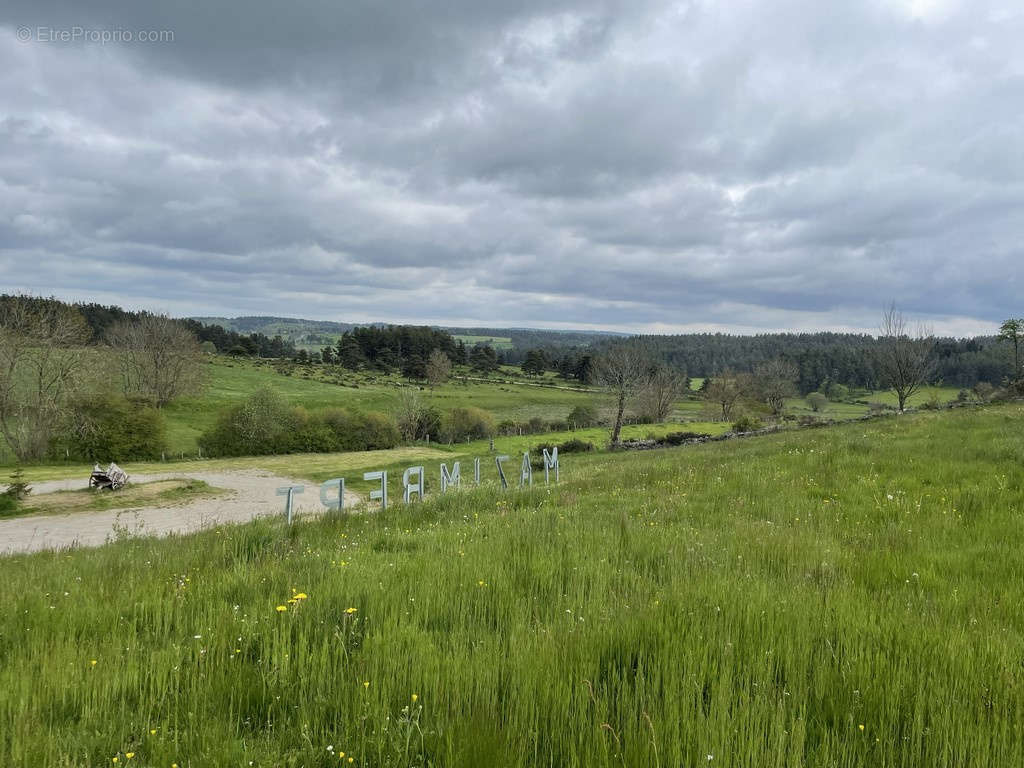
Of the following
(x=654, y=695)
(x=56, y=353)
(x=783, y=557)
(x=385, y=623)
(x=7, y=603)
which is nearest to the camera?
(x=654, y=695)

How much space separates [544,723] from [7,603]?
4.91 meters

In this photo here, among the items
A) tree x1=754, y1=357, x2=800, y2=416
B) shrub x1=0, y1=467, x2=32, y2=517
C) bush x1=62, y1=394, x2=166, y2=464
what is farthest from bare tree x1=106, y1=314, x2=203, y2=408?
tree x1=754, y1=357, x2=800, y2=416

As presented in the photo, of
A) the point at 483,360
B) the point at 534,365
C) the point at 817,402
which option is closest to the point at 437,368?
the point at 534,365

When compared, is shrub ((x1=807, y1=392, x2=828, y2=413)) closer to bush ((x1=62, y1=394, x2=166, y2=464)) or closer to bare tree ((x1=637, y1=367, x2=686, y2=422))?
bare tree ((x1=637, y1=367, x2=686, y2=422))

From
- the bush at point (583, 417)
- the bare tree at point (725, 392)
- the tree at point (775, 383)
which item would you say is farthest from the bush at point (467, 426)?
the tree at point (775, 383)

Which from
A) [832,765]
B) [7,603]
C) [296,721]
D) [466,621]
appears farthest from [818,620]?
[7,603]

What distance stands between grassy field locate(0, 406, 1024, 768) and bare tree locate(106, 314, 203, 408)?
211 feet

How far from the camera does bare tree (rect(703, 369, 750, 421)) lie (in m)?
79.1

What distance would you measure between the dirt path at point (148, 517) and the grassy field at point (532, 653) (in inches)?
358

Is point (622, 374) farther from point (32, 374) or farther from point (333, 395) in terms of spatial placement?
point (32, 374)

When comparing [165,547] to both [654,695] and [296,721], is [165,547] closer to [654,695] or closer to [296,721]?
[296,721]

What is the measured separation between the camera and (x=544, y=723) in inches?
97.7

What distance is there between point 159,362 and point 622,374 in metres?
54.5

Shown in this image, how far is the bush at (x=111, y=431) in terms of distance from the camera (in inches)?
1566
